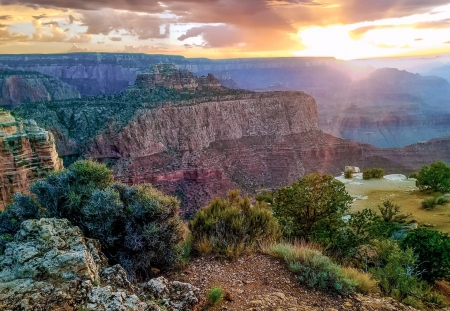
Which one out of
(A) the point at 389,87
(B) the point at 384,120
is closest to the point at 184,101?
(B) the point at 384,120

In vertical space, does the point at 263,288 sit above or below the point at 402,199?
above

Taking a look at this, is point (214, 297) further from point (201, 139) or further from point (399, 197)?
point (201, 139)

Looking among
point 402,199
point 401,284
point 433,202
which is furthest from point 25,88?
point 401,284

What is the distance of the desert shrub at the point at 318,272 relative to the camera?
5688 mm

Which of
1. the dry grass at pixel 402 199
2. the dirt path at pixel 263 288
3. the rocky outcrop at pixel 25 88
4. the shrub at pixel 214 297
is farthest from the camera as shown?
the rocky outcrop at pixel 25 88

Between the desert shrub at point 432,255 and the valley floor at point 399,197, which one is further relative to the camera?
the valley floor at point 399,197

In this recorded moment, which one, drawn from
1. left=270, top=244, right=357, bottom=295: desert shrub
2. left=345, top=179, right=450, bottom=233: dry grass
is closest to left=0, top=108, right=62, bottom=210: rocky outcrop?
left=270, top=244, right=357, bottom=295: desert shrub

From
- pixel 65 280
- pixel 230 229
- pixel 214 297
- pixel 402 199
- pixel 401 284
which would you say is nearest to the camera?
pixel 65 280

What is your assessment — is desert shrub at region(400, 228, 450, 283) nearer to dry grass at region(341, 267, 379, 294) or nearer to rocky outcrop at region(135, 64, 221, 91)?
dry grass at region(341, 267, 379, 294)

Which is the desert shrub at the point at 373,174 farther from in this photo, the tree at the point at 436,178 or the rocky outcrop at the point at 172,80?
the rocky outcrop at the point at 172,80

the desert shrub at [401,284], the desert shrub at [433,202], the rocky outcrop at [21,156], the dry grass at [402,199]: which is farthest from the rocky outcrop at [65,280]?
the desert shrub at [433,202]

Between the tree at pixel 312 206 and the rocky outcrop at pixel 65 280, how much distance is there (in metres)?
5.46

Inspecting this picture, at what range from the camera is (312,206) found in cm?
988

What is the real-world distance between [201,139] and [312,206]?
49.4m
